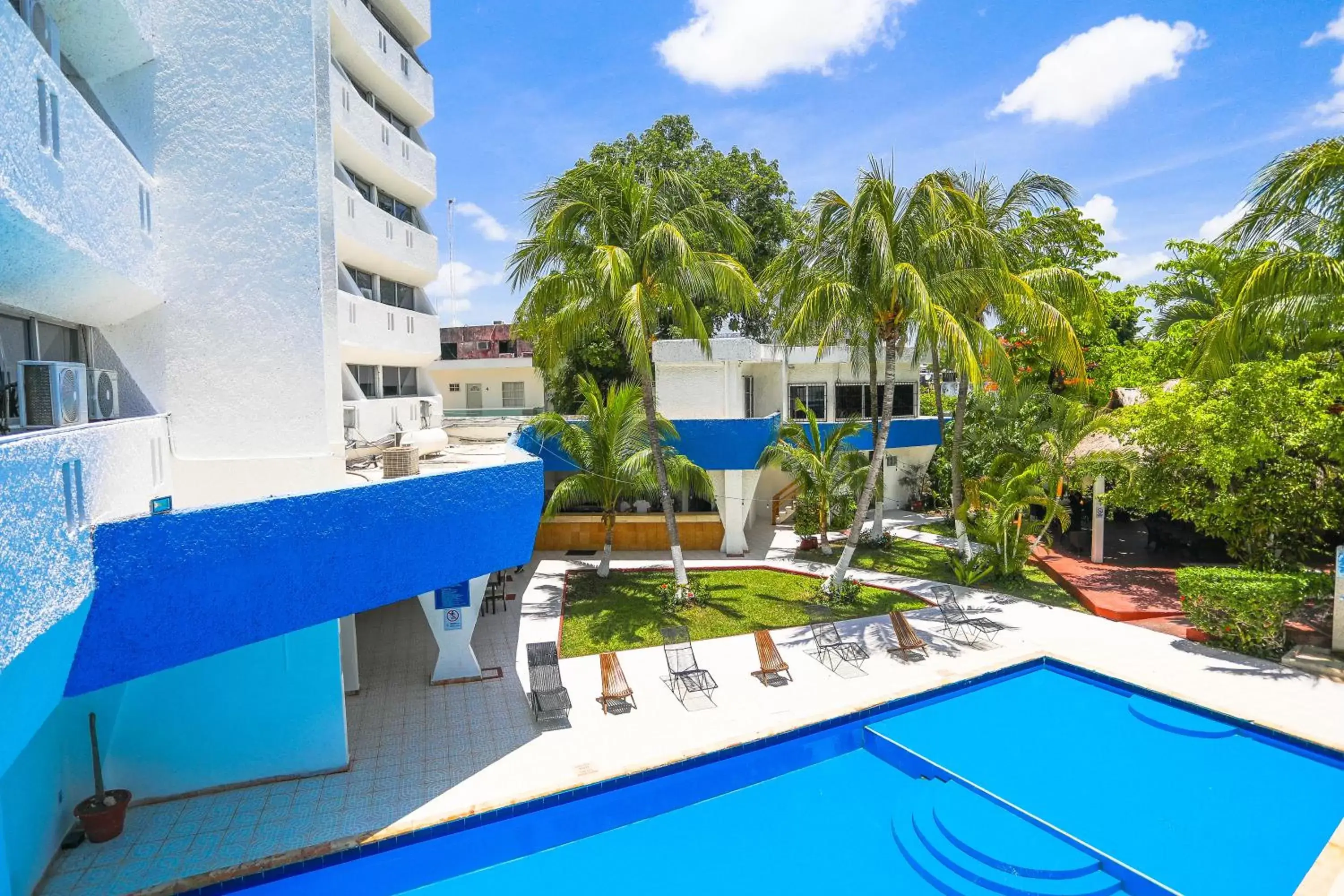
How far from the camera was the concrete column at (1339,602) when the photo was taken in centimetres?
1296

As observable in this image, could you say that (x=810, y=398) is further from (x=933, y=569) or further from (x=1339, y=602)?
(x=1339, y=602)

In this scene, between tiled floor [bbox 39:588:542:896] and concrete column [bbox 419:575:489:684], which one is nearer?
tiled floor [bbox 39:588:542:896]

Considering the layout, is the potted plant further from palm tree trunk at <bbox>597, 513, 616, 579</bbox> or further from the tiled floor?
palm tree trunk at <bbox>597, 513, 616, 579</bbox>

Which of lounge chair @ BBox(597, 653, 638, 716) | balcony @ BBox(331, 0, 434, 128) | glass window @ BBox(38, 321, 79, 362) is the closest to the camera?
glass window @ BBox(38, 321, 79, 362)

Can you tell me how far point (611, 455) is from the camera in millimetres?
17703

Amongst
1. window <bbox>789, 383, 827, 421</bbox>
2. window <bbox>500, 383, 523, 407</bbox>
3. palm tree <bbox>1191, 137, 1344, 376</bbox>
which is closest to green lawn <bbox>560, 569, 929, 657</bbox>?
palm tree <bbox>1191, 137, 1344, 376</bbox>

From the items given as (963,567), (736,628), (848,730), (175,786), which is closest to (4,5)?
(175,786)

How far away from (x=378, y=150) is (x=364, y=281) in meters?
3.10

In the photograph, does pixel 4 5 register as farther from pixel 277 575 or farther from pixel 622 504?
pixel 622 504

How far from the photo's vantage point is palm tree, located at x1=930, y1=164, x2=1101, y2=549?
1712 cm

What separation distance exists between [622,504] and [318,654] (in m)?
14.2

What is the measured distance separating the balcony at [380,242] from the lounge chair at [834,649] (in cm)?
1190

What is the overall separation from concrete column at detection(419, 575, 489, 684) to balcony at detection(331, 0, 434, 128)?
39.6 ft

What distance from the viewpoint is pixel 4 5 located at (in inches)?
163
